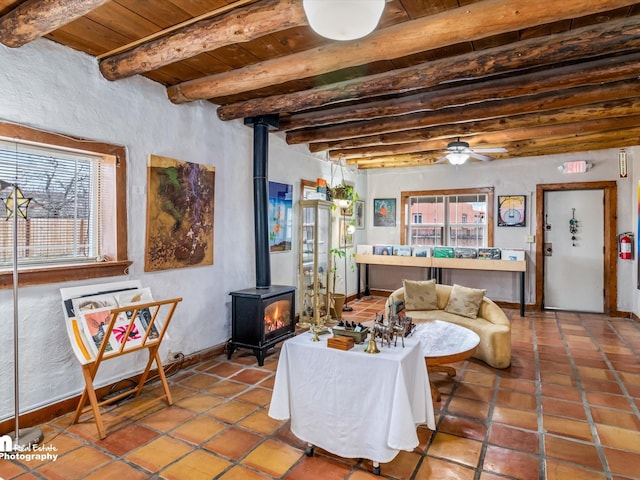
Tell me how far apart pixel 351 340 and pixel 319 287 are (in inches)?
131

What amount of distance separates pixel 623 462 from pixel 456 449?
970 mm

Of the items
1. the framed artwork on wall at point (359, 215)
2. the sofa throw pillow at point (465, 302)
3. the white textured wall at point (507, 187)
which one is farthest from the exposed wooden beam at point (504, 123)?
the white textured wall at point (507, 187)

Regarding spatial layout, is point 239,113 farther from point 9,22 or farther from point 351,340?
point 351,340

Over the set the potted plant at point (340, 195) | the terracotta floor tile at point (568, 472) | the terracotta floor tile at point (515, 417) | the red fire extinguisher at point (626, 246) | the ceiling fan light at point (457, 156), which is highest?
the ceiling fan light at point (457, 156)

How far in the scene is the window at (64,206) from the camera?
2.72m

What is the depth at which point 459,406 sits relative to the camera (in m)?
3.10

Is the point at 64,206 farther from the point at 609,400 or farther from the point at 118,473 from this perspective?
the point at 609,400

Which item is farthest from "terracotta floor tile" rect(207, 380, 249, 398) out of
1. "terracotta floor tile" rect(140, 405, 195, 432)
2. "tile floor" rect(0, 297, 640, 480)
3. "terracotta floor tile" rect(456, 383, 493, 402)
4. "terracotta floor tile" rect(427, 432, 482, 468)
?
"terracotta floor tile" rect(456, 383, 493, 402)

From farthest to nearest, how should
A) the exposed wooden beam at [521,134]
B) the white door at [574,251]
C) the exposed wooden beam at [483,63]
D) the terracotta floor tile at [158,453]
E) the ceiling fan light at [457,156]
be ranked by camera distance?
the white door at [574,251] < the ceiling fan light at [457,156] < the exposed wooden beam at [521,134] < the exposed wooden beam at [483,63] < the terracotta floor tile at [158,453]

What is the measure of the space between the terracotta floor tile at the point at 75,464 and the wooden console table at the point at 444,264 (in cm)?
561

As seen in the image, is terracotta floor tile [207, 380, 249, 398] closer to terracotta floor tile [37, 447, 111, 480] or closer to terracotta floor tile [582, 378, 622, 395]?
terracotta floor tile [37, 447, 111, 480]

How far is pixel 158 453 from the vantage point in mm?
2439

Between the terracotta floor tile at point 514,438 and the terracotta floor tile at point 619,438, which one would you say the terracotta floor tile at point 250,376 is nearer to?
the terracotta floor tile at point 514,438

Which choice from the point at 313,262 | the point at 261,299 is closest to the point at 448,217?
the point at 313,262
